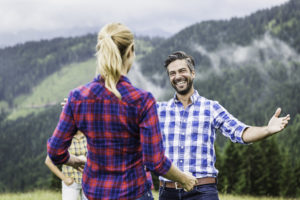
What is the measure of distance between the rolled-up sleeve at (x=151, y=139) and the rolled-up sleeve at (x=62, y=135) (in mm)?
548

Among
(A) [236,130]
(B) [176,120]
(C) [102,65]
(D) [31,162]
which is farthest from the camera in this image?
(D) [31,162]

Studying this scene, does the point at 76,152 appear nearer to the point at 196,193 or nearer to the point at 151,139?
the point at 196,193

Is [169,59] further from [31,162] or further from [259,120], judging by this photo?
[31,162]

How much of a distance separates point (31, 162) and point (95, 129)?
151 metres

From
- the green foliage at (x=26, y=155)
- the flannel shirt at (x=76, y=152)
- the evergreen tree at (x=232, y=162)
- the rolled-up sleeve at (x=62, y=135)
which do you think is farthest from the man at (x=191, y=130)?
the green foliage at (x=26, y=155)

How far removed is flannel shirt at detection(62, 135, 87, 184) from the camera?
16.3 feet

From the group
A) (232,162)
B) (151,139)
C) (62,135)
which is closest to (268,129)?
(151,139)

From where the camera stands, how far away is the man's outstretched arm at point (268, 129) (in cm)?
322

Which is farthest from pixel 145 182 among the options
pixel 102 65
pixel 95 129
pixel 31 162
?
pixel 31 162

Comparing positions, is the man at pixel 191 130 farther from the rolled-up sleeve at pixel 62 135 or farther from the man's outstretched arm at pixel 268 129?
the rolled-up sleeve at pixel 62 135

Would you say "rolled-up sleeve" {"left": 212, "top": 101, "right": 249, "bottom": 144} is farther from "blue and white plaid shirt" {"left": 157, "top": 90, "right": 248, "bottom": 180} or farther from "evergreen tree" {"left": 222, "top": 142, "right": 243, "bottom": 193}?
"evergreen tree" {"left": 222, "top": 142, "right": 243, "bottom": 193}

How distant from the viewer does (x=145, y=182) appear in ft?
8.04

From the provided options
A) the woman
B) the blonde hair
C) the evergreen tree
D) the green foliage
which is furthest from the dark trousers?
the green foliage

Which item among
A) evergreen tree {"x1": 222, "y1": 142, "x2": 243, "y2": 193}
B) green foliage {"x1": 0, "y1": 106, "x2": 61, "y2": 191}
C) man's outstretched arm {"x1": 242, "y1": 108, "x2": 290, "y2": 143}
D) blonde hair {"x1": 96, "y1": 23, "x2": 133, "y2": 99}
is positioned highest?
blonde hair {"x1": 96, "y1": 23, "x2": 133, "y2": 99}
